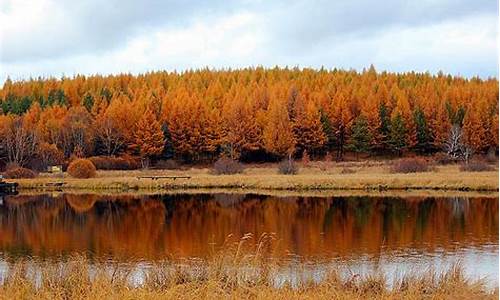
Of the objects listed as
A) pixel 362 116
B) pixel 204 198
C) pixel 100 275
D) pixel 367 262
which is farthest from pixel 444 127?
pixel 100 275

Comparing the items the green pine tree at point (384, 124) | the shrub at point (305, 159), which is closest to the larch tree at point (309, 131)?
the shrub at point (305, 159)

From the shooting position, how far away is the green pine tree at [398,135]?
6731cm

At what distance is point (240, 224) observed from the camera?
26.8 meters

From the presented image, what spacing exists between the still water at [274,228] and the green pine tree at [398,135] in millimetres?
31022

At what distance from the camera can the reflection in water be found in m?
20.0

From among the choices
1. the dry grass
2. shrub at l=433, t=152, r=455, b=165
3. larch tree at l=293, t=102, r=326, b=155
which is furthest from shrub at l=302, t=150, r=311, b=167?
the dry grass

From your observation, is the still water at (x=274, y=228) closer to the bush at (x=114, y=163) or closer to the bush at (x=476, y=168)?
the bush at (x=476, y=168)

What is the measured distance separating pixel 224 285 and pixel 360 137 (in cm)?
5789

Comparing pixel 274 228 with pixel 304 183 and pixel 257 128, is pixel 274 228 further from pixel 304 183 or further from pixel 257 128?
pixel 257 128

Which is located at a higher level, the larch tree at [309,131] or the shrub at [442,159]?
the larch tree at [309,131]

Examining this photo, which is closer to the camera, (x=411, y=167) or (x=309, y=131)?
(x=411, y=167)

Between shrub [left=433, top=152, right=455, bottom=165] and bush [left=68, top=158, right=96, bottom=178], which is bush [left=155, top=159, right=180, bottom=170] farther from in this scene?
shrub [left=433, top=152, right=455, bottom=165]

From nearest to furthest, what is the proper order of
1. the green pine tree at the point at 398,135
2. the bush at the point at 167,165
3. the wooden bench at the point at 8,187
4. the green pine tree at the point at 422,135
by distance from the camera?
the wooden bench at the point at 8,187, the bush at the point at 167,165, the green pine tree at the point at 398,135, the green pine tree at the point at 422,135

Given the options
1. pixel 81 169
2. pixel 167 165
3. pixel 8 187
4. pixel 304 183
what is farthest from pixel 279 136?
pixel 8 187
